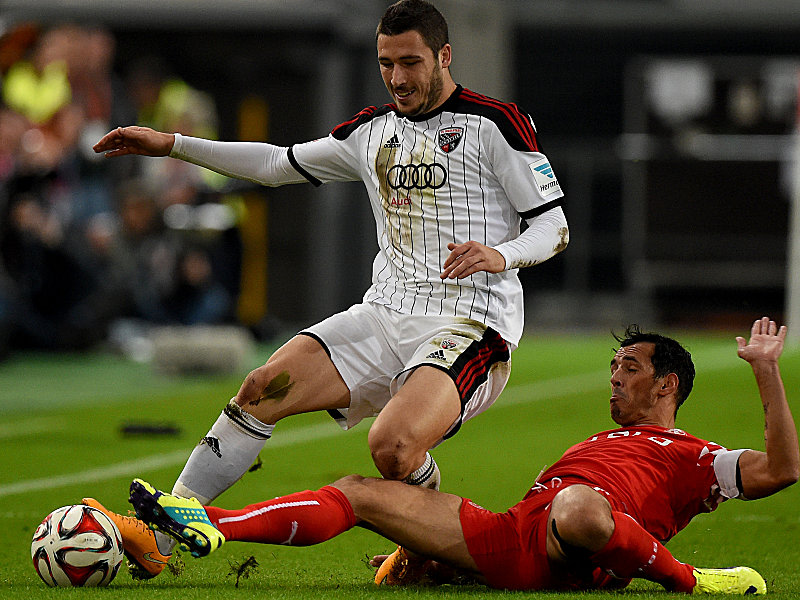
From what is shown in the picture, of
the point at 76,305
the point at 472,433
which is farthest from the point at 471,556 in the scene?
the point at 76,305

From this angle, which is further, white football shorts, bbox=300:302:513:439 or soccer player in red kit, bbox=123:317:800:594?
white football shorts, bbox=300:302:513:439

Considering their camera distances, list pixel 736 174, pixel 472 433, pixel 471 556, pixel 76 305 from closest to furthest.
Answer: pixel 471 556
pixel 472 433
pixel 76 305
pixel 736 174

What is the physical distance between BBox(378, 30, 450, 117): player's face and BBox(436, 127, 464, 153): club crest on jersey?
12cm

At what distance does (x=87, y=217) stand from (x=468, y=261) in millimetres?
12742

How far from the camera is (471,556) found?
4543 mm

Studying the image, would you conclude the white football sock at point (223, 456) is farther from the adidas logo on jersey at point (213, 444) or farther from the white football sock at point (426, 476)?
the white football sock at point (426, 476)

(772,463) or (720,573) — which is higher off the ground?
(772,463)

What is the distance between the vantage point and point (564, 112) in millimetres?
21906

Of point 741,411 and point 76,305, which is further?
point 76,305

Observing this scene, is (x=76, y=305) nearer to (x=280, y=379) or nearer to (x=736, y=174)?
(x=736, y=174)

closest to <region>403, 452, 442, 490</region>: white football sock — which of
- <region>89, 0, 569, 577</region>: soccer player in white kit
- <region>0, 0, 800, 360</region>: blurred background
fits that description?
<region>89, 0, 569, 577</region>: soccer player in white kit

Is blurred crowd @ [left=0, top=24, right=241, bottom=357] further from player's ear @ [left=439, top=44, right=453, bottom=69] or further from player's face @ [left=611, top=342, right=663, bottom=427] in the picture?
player's face @ [left=611, top=342, right=663, bottom=427]

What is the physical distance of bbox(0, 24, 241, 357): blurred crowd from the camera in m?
15.6

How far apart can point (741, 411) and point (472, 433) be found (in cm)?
224
